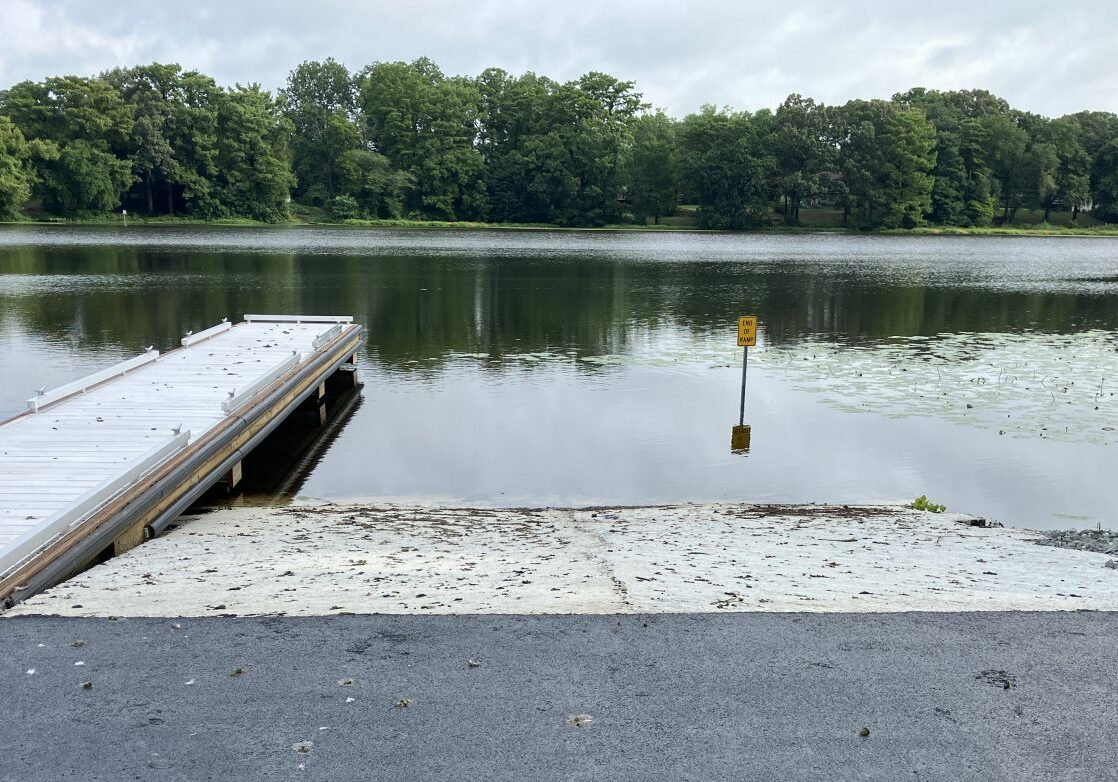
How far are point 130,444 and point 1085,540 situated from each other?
954 cm

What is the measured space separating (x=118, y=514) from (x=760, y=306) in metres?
25.9

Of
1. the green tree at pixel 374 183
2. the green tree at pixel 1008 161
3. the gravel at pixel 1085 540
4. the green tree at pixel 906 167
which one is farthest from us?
the green tree at pixel 1008 161

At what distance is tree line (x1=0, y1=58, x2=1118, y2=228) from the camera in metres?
91.4

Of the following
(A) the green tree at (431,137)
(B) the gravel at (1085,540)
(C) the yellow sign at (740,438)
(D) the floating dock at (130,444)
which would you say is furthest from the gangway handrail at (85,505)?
(A) the green tree at (431,137)

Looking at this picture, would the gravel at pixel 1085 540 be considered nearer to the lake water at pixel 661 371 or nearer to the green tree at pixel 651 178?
the lake water at pixel 661 371

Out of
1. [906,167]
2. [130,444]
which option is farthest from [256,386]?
[906,167]

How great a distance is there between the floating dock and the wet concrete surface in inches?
74.3

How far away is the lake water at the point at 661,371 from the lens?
12492mm

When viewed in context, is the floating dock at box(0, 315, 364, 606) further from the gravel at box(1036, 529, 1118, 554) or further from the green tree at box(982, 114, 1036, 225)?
the green tree at box(982, 114, 1036, 225)

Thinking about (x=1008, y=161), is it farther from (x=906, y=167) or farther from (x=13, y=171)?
(x=13, y=171)

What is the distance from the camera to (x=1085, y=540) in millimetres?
8984

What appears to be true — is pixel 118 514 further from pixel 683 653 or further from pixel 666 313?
→ pixel 666 313

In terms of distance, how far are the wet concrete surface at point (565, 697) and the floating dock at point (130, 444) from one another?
189cm

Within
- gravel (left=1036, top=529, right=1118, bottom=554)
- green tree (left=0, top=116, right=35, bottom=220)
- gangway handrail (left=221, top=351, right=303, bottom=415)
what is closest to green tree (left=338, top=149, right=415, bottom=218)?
green tree (left=0, top=116, right=35, bottom=220)
